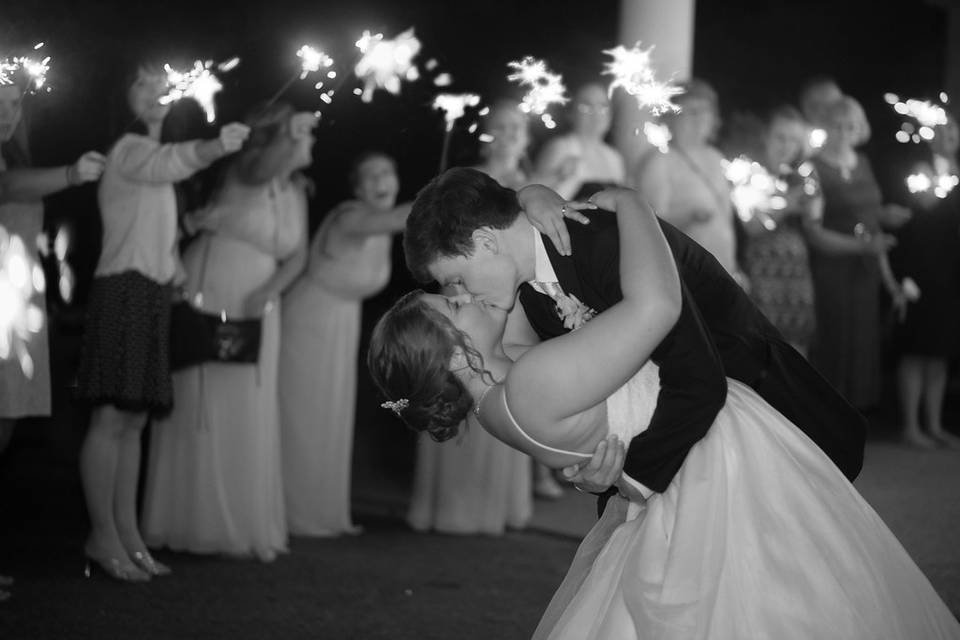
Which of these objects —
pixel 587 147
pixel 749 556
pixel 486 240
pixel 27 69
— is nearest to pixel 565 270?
pixel 486 240

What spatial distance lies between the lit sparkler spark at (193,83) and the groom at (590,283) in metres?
2.22

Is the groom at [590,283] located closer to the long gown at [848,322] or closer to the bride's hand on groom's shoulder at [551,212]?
the bride's hand on groom's shoulder at [551,212]

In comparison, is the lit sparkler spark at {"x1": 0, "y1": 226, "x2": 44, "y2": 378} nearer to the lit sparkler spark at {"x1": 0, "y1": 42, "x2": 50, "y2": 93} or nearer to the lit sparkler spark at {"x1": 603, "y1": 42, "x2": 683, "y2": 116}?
the lit sparkler spark at {"x1": 0, "y1": 42, "x2": 50, "y2": 93}

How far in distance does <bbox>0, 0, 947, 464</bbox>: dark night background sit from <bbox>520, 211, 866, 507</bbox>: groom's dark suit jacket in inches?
89.7

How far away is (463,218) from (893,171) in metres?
8.71

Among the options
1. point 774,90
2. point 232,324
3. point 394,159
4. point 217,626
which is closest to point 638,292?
point 217,626

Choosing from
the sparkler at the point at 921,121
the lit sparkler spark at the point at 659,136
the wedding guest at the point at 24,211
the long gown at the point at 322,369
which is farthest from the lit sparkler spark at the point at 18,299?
the sparkler at the point at 921,121

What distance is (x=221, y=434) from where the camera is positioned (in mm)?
5383

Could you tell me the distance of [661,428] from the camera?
2.61m

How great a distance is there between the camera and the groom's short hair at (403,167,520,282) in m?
2.62

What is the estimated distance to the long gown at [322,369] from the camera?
5809 millimetres

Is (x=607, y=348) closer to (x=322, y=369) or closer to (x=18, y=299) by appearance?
(x=18, y=299)

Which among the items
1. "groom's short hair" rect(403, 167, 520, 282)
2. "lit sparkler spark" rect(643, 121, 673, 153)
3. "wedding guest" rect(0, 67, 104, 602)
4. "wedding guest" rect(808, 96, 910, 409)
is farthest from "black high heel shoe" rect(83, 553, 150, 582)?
"wedding guest" rect(808, 96, 910, 409)

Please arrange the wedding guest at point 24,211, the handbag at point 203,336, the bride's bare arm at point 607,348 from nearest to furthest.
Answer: the bride's bare arm at point 607,348 → the wedding guest at point 24,211 → the handbag at point 203,336
